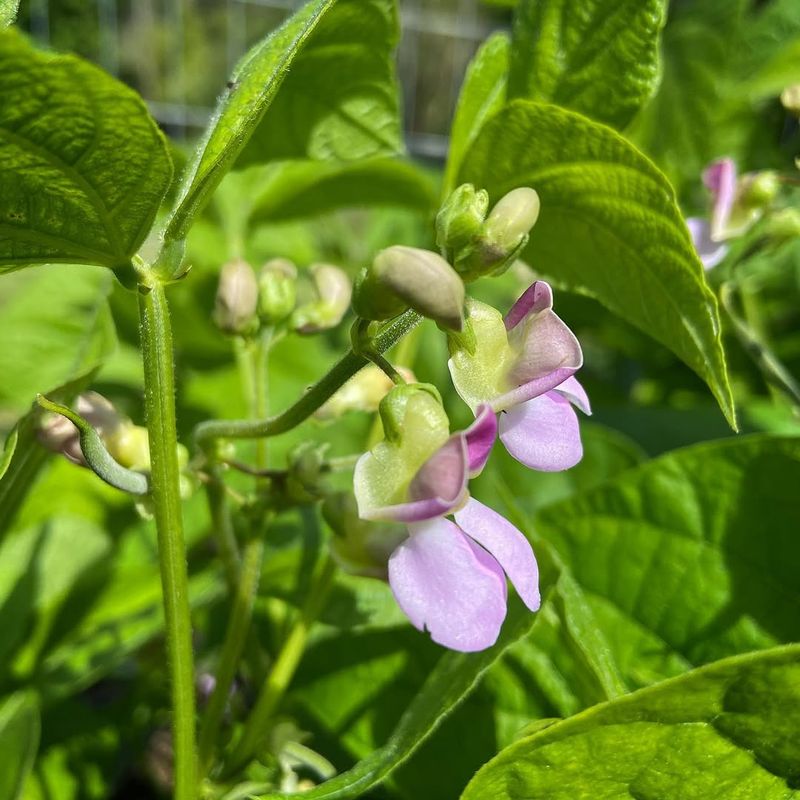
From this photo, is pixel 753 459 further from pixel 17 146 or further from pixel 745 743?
pixel 17 146

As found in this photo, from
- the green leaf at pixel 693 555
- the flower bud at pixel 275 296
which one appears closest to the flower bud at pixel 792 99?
the green leaf at pixel 693 555

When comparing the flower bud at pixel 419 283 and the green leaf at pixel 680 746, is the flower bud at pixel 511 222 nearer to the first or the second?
the flower bud at pixel 419 283

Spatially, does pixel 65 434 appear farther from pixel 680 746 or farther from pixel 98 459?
pixel 680 746

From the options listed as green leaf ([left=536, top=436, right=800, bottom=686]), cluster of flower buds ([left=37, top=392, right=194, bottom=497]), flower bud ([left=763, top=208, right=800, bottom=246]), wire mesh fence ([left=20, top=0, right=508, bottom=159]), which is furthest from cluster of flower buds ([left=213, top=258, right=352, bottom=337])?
Result: wire mesh fence ([left=20, top=0, right=508, bottom=159])

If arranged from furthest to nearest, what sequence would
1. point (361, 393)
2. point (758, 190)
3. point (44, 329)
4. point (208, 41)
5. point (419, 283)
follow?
point (208, 41)
point (44, 329)
point (758, 190)
point (361, 393)
point (419, 283)

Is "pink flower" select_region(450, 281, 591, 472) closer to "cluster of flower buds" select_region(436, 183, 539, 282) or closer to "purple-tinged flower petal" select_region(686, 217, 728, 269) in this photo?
"cluster of flower buds" select_region(436, 183, 539, 282)

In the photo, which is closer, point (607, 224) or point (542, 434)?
point (542, 434)

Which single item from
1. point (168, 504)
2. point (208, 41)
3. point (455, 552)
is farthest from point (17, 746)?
point (208, 41)
